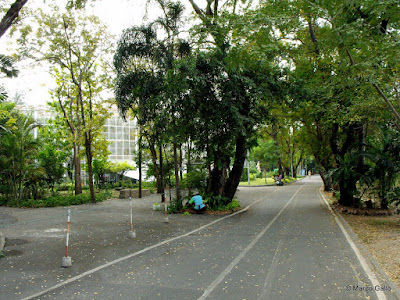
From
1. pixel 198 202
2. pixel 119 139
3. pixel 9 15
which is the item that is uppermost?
pixel 119 139

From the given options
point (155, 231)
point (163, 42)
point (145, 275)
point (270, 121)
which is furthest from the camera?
point (270, 121)

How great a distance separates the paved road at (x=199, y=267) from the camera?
4.80 metres

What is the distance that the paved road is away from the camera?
15.7 feet

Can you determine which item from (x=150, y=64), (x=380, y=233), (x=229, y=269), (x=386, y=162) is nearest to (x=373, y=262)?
(x=229, y=269)

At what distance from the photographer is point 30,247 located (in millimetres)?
7812

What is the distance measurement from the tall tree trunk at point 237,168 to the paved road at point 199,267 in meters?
5.51

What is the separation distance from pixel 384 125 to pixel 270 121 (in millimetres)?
5088

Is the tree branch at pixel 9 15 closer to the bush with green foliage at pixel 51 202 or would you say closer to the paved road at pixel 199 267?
the paved road at pixel 199 267

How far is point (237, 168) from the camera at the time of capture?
15.6 meters

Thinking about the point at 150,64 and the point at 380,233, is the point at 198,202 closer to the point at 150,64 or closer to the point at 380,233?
the point at 150,64

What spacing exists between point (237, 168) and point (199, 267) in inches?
386

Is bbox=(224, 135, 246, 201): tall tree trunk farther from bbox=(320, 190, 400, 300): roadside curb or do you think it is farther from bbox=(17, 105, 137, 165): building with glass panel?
bbox=(17, 105, 137, 165): building with glass panel

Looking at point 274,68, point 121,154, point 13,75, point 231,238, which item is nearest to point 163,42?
point 274,68

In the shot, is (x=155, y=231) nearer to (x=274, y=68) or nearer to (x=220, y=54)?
(x=220, y=54)
